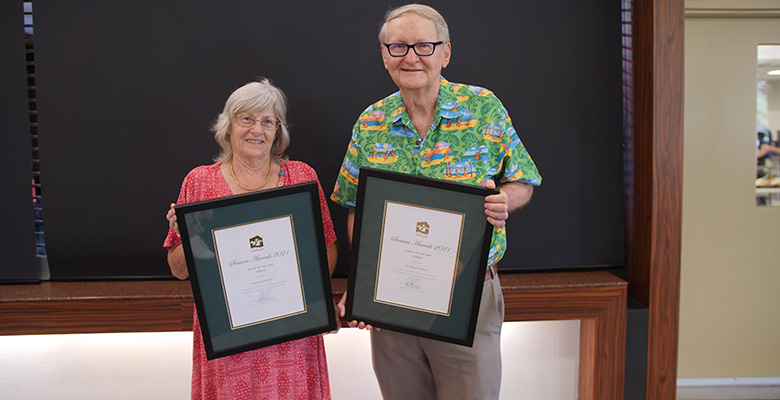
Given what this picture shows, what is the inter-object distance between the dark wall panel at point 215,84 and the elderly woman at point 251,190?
63 cm

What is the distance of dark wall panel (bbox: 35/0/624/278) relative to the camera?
7.32ft

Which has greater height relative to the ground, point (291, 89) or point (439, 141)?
point (291, 89)

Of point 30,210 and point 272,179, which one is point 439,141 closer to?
point 272,179

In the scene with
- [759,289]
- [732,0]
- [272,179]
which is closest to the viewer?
[272,179]

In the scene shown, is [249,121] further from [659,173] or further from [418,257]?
[659,173]

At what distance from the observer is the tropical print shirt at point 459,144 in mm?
1542

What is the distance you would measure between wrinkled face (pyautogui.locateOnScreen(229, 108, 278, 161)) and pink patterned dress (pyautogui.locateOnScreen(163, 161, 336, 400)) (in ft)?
0.39

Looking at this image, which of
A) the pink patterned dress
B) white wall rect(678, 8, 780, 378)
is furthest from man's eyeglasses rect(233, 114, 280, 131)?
white wall rect(678, 8, 780, 378)

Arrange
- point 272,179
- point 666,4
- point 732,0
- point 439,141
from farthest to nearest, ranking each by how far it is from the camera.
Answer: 1. point 732,0
2. point 666,4
3. point 272,179
4. point 439,141

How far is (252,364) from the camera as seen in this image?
1.63 metres

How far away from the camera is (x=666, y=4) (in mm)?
2154

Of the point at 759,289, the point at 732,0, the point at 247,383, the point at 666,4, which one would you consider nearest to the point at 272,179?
the point at 247,383

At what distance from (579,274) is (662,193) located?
0.53 metres

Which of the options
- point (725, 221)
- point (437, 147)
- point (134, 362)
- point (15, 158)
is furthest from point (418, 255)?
point (725, 221)
